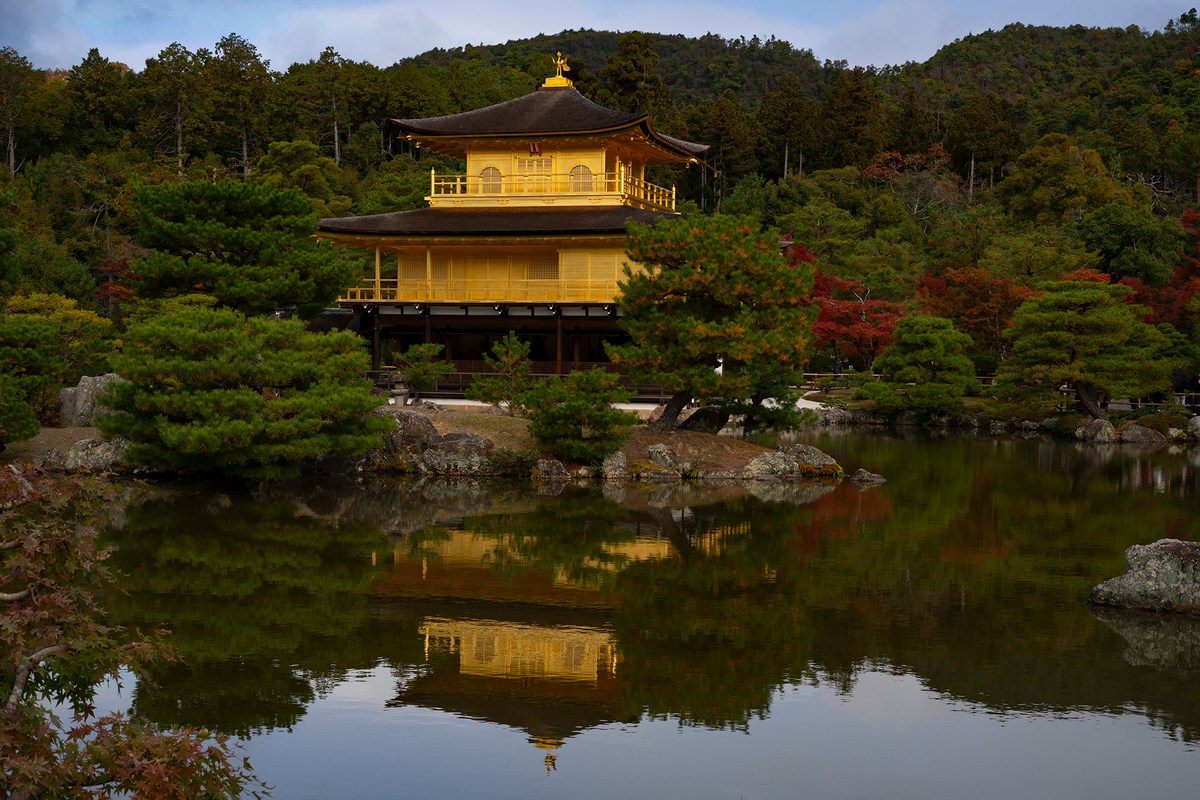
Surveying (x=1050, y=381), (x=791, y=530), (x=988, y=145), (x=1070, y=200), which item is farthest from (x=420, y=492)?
(x=988, y=145)

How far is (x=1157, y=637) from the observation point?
38.0 feet

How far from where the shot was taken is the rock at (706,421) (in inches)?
1001

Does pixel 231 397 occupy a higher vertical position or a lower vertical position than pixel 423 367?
lower

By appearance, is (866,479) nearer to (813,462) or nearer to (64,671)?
(813,462)

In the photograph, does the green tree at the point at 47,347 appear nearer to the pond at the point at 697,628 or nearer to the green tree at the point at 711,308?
the pond at the point at 697,628

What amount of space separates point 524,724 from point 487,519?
8934 millimetres

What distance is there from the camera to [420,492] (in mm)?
21078

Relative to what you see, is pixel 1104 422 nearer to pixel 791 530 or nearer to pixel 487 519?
pixel 791 530

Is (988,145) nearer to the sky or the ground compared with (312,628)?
nearer to the sky

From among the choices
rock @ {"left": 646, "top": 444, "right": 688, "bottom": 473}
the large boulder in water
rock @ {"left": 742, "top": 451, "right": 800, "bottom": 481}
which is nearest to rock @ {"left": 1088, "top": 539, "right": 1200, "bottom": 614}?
rock @ {"left": 742, "top": 451, "right": 800, "bottom": 481}

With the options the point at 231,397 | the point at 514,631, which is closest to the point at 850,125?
the point at 231,397

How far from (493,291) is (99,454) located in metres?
12.6

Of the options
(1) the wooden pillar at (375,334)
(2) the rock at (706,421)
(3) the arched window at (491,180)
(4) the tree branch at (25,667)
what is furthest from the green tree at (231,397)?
(4) the tree branch at (25,667)

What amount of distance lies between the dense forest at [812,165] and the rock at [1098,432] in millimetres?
4239
